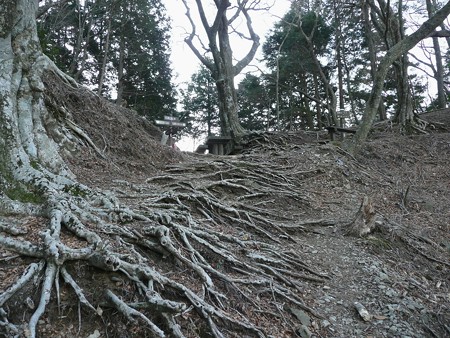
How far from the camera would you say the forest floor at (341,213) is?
326 cm

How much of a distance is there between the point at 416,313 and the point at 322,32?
18.0 m

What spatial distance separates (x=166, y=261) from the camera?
10.3 ft

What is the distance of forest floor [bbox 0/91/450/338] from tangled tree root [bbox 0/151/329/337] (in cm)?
10

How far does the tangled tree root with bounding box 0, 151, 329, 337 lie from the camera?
235cm

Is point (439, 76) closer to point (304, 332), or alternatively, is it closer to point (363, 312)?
point (363, 312)

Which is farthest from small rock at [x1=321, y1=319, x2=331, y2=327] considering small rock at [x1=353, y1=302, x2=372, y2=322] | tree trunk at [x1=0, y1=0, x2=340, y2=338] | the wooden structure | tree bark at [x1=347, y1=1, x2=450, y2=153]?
the wooden structure

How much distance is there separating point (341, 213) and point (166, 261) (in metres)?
3.76

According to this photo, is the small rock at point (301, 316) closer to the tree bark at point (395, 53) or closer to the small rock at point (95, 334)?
the small rock at point (95, 334)

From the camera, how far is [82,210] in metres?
3.34

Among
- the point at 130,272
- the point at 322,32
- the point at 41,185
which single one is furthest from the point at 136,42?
the point at 130,272

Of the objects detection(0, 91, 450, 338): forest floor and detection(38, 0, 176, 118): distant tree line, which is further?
detection(38, 0, 176, 118): distant tree line

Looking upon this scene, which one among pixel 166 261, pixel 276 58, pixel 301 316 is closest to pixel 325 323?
pixel 301 316

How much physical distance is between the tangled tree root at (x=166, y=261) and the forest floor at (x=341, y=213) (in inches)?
3.9

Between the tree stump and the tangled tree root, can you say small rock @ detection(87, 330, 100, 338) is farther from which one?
the tree stump
